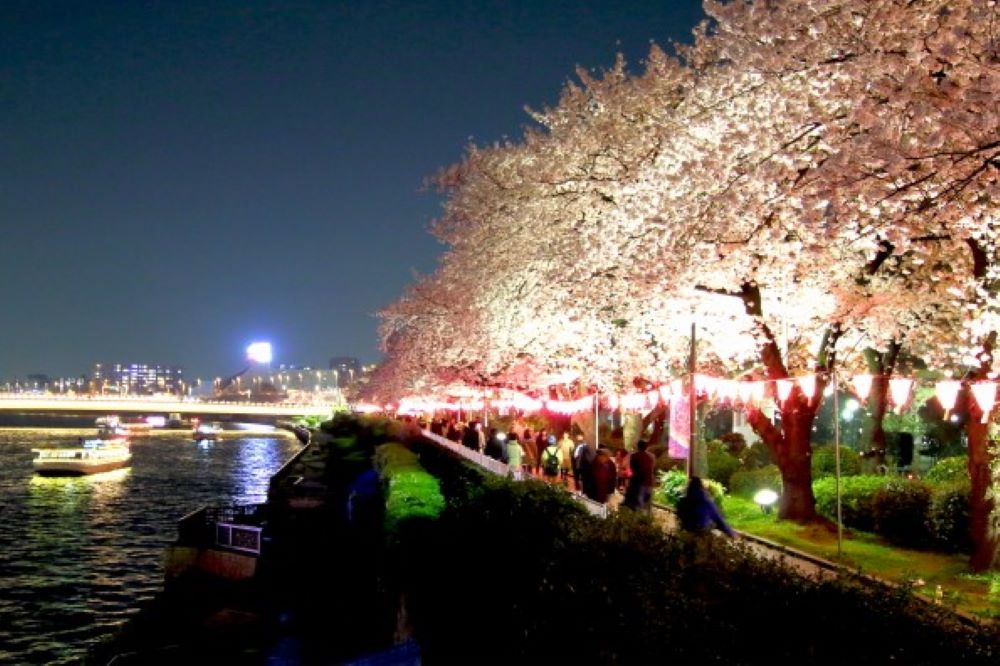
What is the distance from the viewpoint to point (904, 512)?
1691 centimetres

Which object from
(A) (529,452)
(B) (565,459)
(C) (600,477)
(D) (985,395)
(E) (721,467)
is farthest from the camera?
(A) (529,452)

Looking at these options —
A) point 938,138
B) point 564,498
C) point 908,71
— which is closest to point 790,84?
point 908,71

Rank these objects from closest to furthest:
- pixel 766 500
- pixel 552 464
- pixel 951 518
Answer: pixel 951 518, pixel 766 500, pixel 552 464

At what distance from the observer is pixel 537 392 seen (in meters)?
37.7

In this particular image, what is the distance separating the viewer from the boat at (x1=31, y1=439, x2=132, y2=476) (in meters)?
59.0

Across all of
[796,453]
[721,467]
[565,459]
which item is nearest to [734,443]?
[721,467]

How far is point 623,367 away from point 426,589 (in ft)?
46.8

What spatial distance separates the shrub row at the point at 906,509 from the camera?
51.5 ft

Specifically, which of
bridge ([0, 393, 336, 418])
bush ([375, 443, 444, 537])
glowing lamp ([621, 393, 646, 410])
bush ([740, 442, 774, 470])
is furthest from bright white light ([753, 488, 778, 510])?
bridge ([0, 393, 336, 418])

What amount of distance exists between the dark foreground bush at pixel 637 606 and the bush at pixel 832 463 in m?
15.2

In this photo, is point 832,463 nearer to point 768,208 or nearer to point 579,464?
point 579,464

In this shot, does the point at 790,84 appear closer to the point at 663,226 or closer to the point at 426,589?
the point at 663,226

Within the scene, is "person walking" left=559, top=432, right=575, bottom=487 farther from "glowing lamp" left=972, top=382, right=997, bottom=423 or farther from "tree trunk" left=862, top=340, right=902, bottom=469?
"glowing lamp" left=972, top=382, right=997, bottom=423

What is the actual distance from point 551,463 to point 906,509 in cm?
1142
